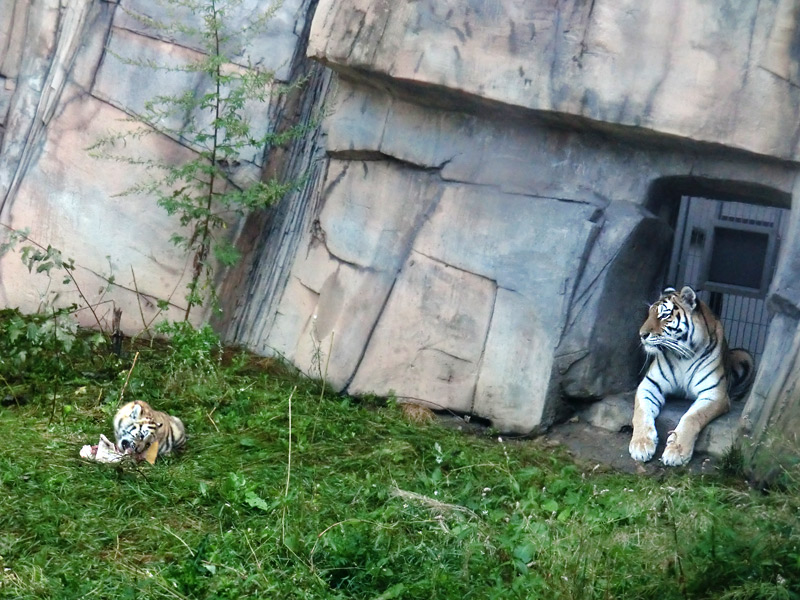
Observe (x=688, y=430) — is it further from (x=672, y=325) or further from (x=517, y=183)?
(x=517, y=183)

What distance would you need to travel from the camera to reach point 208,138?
7812 millimetres

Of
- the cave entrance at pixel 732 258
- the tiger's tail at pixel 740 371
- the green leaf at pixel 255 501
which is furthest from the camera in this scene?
the cave entrance at pixel 732 258

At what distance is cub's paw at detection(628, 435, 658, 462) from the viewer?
6.35m

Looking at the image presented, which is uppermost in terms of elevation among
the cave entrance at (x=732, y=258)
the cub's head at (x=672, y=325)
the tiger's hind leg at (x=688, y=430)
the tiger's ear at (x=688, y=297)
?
the cave entrance at (x=732, y=258)

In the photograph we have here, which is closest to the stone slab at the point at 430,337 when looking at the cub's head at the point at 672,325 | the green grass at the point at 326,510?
the green grass at the point at 326,510

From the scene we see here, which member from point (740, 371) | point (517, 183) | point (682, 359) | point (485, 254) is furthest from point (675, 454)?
point (517, 183)

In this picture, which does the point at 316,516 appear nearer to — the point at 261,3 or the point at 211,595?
the point at 211,595

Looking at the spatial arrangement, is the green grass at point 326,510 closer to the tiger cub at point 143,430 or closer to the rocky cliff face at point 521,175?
the tiger cub at point 143,430

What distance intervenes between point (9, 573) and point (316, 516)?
4.20 ft

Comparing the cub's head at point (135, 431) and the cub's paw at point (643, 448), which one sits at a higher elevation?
the cub's paw at point (643, 448)

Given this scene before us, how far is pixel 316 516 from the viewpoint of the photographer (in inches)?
197

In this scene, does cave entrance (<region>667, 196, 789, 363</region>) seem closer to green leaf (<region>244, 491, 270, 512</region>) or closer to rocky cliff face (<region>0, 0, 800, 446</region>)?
rocky cliff face (<region>0, 0, 800, 446</region>)

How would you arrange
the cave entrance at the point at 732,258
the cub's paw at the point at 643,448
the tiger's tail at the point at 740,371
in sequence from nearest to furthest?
1. the cub's paw at the point at 643,448
2. the tiger's tail at the point at 740,371
3. the cave entrance at the point at 732,258

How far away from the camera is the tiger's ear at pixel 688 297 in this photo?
6820 millimetres
